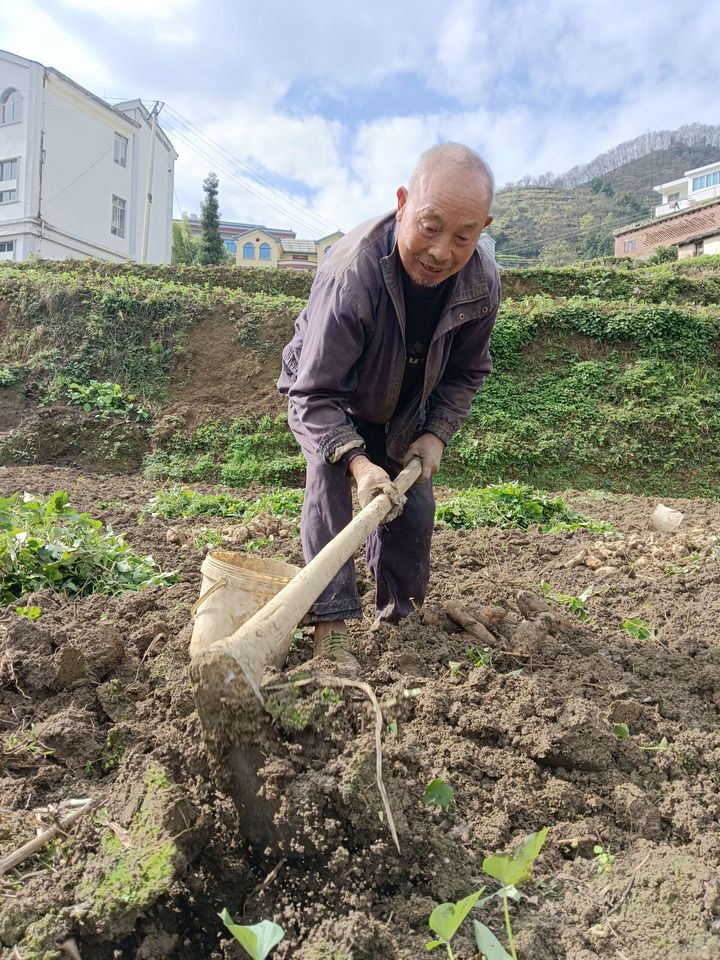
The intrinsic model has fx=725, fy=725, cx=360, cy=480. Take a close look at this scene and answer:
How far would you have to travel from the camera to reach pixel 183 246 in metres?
41.0

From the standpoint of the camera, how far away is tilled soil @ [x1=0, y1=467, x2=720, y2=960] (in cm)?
155

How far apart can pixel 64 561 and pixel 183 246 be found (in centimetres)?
4114

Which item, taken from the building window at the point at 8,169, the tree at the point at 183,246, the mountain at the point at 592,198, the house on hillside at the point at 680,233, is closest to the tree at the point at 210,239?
the tree at the point at 183,246

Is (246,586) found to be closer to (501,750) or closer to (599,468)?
(501,750)

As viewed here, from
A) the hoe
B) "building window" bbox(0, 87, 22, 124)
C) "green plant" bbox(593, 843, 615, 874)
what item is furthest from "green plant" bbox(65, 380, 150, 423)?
"building window" bbox(0, 87, 22, 124)

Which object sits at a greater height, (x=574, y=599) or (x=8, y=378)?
(x=8, y=378)

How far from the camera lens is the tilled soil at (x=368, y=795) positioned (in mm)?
1548

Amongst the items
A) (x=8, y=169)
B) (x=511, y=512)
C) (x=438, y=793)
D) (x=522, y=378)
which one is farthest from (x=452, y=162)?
(x=8, y=169)

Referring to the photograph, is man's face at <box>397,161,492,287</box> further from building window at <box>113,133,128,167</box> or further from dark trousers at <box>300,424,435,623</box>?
building window at <box>113,133,128,167</box>

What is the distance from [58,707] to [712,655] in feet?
8.03

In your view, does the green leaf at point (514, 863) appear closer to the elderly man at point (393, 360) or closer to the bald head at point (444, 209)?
the elderly man at point (393, 360)

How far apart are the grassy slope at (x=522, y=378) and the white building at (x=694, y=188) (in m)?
48.6

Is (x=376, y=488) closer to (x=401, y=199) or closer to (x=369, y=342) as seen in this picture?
(x=369, y=342)

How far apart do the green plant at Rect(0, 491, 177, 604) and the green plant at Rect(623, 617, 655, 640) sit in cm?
208
